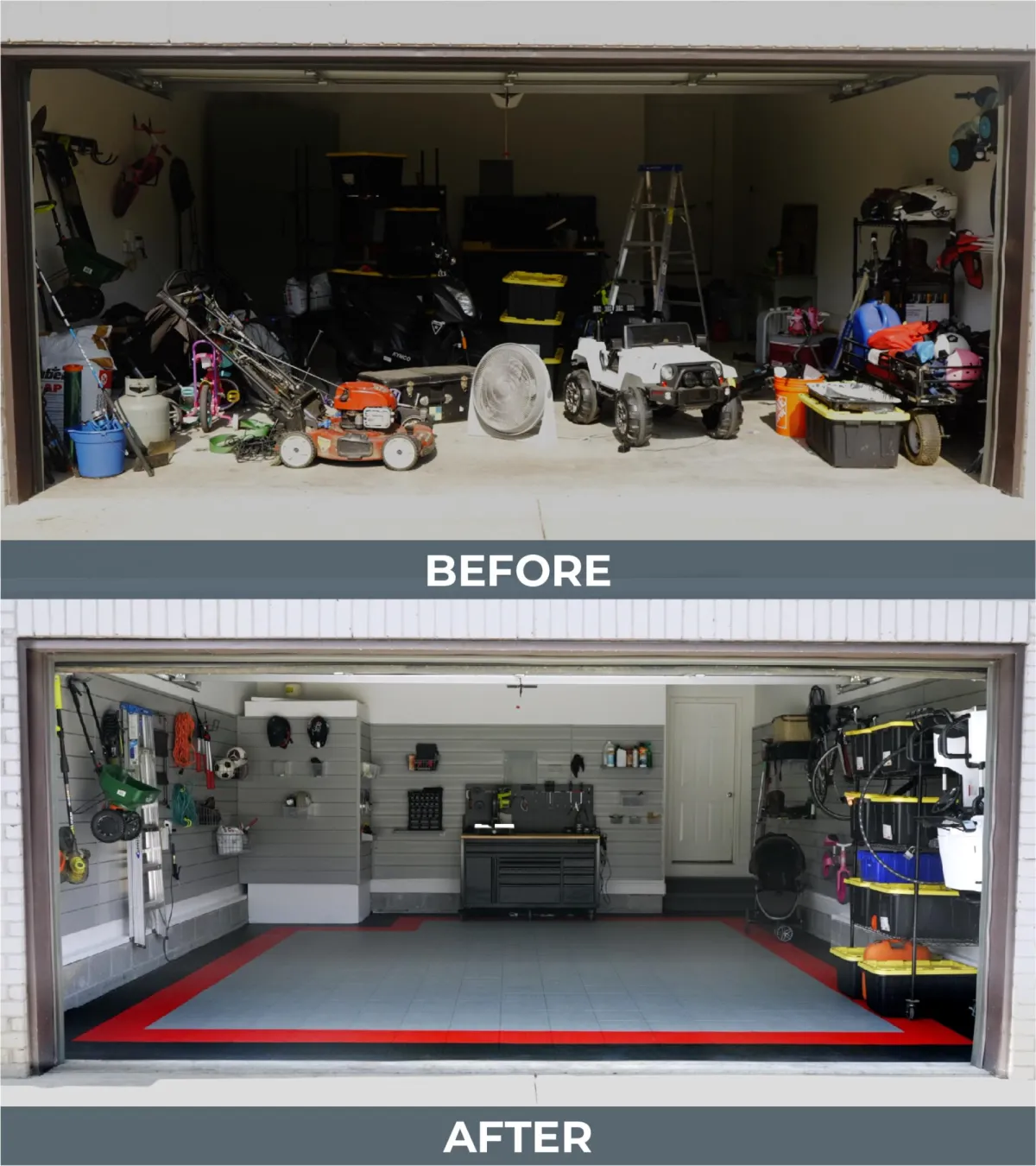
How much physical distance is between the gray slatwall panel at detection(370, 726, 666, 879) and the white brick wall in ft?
A: 21.3

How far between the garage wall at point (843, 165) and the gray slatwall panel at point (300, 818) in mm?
5784

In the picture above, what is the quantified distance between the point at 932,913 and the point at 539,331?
4911 millimetres

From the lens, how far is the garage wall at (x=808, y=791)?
9062 millimetres

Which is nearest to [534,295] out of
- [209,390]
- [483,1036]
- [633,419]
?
[633,419]

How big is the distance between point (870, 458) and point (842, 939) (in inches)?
158

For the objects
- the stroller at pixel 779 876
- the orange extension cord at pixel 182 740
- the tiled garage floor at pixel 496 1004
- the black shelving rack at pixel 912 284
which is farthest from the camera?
the stroller at pixel 779 876

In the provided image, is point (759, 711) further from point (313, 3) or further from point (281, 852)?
point (313, 3)

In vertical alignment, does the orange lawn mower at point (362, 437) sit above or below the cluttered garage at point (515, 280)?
below

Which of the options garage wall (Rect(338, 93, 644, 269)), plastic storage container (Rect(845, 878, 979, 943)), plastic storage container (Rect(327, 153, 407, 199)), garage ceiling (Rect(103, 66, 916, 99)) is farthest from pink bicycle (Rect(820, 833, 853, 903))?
garage wall (Rect(338, 93, 644, 269))

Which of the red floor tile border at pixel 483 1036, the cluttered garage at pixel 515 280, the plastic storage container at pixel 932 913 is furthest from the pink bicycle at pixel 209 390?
the plastic storage container at pixel 932 913

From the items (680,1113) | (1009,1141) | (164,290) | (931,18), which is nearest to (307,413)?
(164,290)

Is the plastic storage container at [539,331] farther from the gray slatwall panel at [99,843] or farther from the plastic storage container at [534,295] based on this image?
the gray slatwall panel at [99,843]

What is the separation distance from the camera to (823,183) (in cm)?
1339

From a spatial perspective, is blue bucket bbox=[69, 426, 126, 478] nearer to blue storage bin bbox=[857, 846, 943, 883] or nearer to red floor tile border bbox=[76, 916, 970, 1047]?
red floor tile border bbox=[76, 916, 970, 1047]
